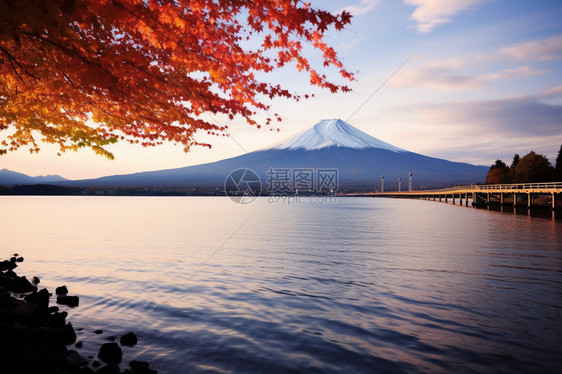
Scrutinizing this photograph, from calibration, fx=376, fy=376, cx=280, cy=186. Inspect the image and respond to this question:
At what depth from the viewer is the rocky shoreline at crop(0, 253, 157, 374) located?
16.0ft

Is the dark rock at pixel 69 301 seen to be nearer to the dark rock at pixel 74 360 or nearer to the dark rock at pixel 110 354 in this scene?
the dark rock at pixel 110 354

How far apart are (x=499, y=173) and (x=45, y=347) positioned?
4666 inches

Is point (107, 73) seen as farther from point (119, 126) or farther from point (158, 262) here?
point (158, 262)

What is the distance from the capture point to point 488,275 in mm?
12367

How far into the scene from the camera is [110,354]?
5.71 meters

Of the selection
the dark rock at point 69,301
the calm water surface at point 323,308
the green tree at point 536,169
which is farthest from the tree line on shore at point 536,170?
the dark rock at point 69,301

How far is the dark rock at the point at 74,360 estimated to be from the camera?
5.09m

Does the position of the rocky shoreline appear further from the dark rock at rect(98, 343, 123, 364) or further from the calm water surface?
the calm water surface

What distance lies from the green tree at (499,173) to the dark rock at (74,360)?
11206 centimetres

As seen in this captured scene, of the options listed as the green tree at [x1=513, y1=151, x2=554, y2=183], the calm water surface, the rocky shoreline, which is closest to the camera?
the rocky shoreline

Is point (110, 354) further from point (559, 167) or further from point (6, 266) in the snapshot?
point (559, 167)

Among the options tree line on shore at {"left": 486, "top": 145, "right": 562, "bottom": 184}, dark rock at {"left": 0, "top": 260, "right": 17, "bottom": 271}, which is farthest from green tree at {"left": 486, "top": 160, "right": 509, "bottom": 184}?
dark rock at {"left": 0, "top": 260, "right": 17, "bottom": 271}

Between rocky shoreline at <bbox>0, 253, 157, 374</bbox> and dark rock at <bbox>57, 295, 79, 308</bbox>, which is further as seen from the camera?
dark rock at <bbox>57, 295, 79, 308</bbox>

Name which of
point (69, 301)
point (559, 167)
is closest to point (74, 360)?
point (69, 301)
